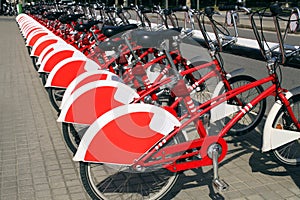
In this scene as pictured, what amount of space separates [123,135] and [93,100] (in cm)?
91

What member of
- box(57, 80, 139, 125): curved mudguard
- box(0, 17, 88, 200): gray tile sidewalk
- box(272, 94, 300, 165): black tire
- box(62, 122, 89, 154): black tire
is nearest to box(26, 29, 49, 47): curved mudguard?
box(0, 17, 88, 200): gray tile sidewalk

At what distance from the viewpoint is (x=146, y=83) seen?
4559 mm

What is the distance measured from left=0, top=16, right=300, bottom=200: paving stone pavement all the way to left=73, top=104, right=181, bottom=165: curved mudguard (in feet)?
2.27

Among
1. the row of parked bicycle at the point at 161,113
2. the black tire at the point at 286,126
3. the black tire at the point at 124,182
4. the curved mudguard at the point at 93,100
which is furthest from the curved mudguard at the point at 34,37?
the black tire at the point at 286,126

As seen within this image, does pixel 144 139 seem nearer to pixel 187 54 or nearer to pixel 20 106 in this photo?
pixel 187 54

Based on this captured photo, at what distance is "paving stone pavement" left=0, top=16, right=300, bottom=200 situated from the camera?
386 centimetres

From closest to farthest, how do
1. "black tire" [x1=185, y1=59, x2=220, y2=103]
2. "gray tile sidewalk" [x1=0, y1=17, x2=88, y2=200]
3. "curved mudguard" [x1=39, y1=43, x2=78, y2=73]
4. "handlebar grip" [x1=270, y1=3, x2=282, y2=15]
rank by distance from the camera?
"handlebar grip" [x1=270, y1=3, x2=282, y2=15] → "gray tile sidewalk" [x1=0, y1=17, x2=88, y2=200] → "black tire" [x1=185, y1=59, x2=220, y2=103] → "curved mudguard" [x1=39, y1=43, x2=78, y2=73]

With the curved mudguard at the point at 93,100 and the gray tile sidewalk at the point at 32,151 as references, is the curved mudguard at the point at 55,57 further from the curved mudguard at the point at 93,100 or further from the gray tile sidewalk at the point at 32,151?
the curved mudguard at the point at 93,100

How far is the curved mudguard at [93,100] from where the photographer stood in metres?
4.06

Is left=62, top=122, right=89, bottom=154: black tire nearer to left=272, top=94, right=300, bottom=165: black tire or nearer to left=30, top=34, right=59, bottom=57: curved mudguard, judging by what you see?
left=272, top=94, right=300, bottom=165: black tire

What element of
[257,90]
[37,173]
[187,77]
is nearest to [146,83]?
→ [187,77]

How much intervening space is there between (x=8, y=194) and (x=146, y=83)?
5.70 feet

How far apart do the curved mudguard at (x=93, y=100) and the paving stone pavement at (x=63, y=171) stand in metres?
0.63

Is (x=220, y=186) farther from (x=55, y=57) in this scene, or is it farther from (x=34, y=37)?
(x=34, y=37)
